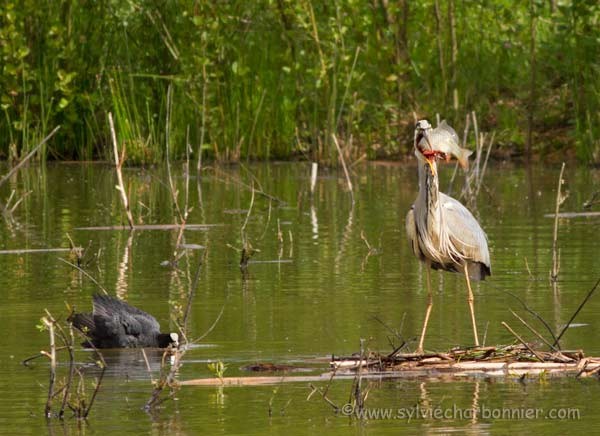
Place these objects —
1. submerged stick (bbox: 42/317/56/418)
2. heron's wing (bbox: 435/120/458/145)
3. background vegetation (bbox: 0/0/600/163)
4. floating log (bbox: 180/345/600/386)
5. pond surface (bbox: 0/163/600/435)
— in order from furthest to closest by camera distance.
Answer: background vegetation (bbox: 0/0/600/163) < heron's wing (bbox: 435/120/458/145) < floating log (bbox: 180/345/600/386) < pond surface (bbox: 0/163/600/435) < submerged stick (bbox: 42/317/56/418)

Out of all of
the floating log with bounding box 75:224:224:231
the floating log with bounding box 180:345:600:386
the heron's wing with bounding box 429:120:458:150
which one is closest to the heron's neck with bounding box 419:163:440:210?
the heron's wing with bounding box 429:120:458:150

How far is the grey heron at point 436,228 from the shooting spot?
786cm

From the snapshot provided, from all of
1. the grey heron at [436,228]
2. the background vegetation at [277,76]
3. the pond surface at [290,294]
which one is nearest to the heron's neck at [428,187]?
the grey heron at [436,228]

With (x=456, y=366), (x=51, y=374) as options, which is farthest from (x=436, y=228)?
(x=51, y=374)

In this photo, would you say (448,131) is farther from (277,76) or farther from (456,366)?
(277,76)

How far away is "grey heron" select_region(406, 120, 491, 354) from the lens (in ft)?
25.8

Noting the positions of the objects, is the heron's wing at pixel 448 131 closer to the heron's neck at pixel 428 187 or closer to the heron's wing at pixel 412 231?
the heron's neck at pixel 428 187

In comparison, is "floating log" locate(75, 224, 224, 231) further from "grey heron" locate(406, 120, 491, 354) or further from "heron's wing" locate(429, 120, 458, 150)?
"heron's wing" locate(429, 120, 458, 150)

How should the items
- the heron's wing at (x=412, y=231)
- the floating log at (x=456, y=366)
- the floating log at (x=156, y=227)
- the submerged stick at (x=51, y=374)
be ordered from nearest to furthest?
the submerged stick at (x=51, y=374) → the floating log at (x=456, y=366) → the heron's wing at (x=412, y=231) → the floating log at (x=156, y=227)

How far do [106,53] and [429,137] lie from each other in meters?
16.1

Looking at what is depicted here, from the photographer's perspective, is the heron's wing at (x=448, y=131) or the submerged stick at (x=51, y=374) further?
the heron's wing at (x=448, y=131)

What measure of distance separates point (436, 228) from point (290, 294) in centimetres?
218

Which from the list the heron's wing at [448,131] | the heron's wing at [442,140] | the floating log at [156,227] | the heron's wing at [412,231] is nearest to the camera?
the heron's wing at [442,140]

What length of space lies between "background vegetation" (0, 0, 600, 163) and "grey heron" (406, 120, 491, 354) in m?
12.9
